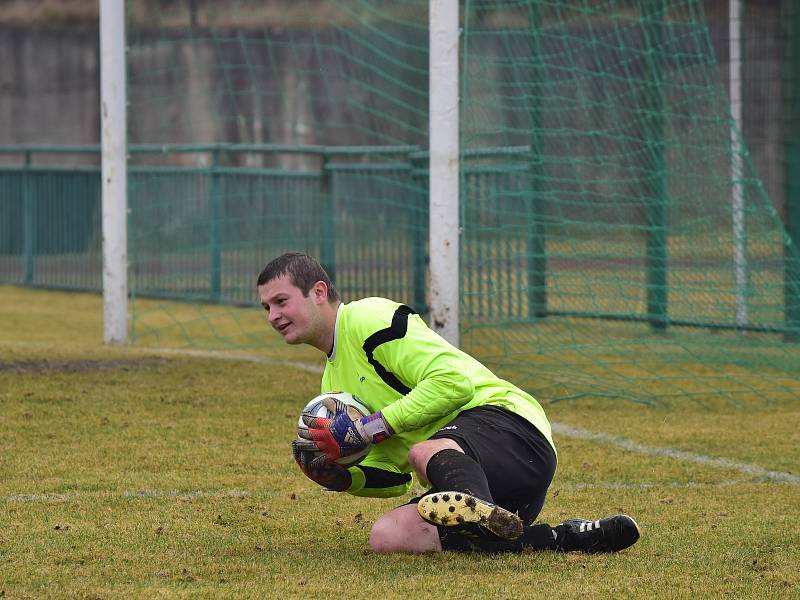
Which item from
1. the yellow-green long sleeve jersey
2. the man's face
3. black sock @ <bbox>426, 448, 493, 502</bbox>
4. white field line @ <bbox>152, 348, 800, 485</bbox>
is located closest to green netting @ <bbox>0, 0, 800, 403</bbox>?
white field line @ <bbox>152, 348, 800, 485</bbox>

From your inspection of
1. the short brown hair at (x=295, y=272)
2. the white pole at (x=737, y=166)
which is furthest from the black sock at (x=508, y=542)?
the white pole at (x=737, y=166)

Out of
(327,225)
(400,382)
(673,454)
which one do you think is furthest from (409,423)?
(327,225)

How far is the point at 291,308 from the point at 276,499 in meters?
1.24

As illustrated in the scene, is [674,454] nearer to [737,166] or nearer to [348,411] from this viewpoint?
[348,411]

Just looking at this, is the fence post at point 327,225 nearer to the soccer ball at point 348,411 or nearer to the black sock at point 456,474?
the soccer ball at point 348,411

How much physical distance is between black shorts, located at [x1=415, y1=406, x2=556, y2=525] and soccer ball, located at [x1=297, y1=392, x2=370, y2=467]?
243 mm

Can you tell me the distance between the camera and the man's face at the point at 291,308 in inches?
191

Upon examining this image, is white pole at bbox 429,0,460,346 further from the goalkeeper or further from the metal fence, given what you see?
the goalkeeper

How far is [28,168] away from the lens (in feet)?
53.5

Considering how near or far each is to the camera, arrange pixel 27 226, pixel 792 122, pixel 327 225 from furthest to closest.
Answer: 1. pixel 27 226
2. pixel 327 225
3. pixel 792 122

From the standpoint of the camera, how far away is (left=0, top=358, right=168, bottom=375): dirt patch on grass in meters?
9.12

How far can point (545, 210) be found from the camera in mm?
11156

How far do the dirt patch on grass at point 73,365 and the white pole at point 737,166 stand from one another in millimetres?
3824

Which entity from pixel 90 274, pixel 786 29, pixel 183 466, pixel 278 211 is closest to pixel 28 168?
pixel 90 274
